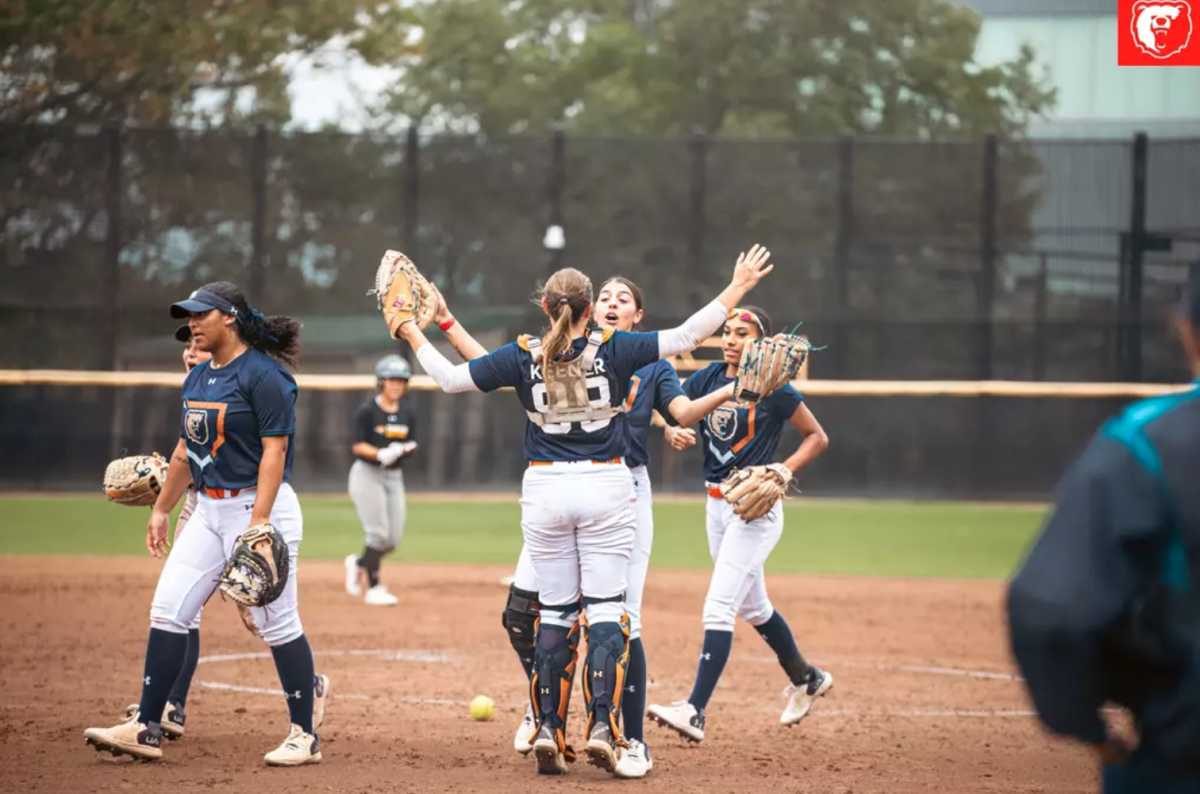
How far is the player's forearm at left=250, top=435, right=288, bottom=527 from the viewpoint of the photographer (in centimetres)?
616

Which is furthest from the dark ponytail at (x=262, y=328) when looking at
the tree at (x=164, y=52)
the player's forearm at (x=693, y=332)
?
the tree at (x=164, y=52)

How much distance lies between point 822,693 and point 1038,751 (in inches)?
44.3

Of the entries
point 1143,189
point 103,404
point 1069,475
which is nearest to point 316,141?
point 103,404

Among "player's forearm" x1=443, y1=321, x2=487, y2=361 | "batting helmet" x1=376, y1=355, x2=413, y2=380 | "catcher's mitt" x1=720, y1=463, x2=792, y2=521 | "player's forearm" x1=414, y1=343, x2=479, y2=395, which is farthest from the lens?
"batting helmet" x1=376, y1=355, x2=413, y2=380

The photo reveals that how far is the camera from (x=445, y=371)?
236 inches

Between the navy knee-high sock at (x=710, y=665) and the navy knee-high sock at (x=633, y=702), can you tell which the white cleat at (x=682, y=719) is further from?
the navy knee-high sock at (x=633, y=702)

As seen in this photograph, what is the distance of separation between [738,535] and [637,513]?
61 centimetres

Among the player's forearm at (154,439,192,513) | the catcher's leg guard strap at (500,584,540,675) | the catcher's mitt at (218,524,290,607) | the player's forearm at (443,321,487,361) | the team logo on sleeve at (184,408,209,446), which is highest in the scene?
the player's forearm at (443,321,487,361)

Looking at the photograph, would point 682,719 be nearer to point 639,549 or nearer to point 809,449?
point 639,549

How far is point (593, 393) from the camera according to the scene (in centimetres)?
607

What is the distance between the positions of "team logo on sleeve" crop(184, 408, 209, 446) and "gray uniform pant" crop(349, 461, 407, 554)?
18.5 ft

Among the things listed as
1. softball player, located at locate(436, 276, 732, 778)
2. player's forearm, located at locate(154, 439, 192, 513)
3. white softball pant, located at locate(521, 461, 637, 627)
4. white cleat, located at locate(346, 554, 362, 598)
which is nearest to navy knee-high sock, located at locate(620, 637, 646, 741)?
softball player, located at locate(436, 276, 732, 778)

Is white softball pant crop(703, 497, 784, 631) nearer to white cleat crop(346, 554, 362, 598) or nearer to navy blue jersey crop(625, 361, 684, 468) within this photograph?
navy blue jersey crop(625, 361, 684, 468)

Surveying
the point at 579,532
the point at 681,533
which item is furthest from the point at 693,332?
the point at 681,533
